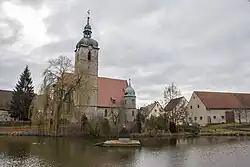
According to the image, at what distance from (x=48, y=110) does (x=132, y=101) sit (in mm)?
18752

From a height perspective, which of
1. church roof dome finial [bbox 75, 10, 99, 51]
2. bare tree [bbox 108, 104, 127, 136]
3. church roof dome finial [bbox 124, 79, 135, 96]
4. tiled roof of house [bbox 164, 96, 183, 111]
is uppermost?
church roof dome finial [bbox 75, 10, 99, 51]

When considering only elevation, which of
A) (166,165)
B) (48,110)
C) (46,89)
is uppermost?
(46,89)

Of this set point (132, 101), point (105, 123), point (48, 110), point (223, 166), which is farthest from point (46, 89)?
point (223, 166)

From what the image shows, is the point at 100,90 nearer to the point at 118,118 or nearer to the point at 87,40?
the point at 87,40

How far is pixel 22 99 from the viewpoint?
43.5m

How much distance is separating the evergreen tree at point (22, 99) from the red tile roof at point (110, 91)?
10.6 meters

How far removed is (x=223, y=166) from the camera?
11.7 m

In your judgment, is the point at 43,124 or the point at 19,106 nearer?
the point at 43,124

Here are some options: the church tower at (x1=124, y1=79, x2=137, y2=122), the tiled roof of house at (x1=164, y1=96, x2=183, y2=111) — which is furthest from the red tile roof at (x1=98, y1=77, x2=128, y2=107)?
the tiled roof of house at (x1=164, y1=96, x2=183, y2=111)

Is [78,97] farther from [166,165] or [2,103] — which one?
[2,103]

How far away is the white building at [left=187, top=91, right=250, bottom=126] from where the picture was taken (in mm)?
46750

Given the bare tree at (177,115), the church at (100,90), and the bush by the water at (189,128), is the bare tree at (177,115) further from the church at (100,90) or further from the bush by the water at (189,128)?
the church at (100,90)

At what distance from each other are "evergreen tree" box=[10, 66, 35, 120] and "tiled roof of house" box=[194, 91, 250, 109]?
27.7 metres

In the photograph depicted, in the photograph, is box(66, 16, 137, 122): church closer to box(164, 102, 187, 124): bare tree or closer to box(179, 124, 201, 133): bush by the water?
box(164, 102, 187, 124): bare tree
